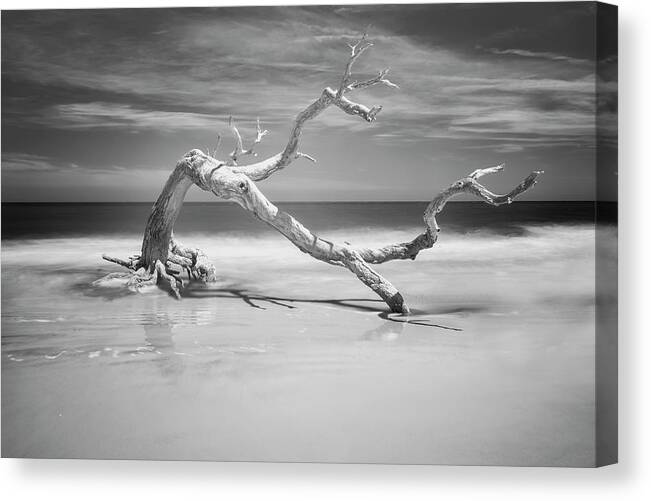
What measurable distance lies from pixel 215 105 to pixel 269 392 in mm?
1269

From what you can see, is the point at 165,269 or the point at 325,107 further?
the point at 165,269

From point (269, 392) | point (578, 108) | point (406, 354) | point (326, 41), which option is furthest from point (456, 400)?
point (326, 41)

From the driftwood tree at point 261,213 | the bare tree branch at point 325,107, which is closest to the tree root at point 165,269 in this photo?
the driftwood tree at point 261,213

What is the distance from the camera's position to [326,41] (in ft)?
10.8

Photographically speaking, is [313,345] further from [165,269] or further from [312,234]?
[165,269]

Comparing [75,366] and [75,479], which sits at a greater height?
[75,366]

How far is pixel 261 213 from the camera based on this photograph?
3424 millimetres

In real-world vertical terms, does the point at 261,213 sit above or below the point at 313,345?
above

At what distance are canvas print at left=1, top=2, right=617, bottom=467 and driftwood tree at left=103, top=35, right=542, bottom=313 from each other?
0.03 feet

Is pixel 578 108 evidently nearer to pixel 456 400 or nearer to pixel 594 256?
pixel 594 256

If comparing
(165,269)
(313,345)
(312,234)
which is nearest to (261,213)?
(312,234)

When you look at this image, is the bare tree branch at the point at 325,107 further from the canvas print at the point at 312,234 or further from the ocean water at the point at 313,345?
the ocean water at the point at 313,345

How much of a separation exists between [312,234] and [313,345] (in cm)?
49

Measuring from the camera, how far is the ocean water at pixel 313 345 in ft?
10.6
